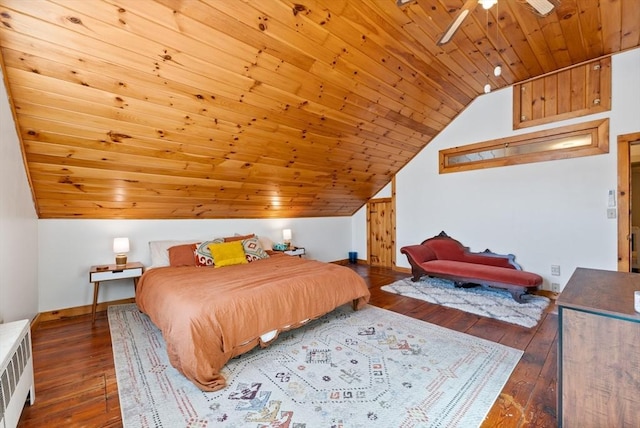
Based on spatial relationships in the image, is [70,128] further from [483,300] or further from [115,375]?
[483,300]

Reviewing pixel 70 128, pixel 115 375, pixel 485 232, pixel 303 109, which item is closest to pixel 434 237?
pixel 485 232

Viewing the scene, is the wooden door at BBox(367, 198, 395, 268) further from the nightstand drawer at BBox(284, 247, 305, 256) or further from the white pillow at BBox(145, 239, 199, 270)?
the white pillow at BBox(145, 239, 199, 270)

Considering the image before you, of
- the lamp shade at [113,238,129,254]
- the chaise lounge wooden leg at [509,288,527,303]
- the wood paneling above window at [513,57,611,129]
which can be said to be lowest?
the chaise lounge wooden leg at [509,288,527,303]

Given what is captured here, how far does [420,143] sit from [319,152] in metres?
2.10

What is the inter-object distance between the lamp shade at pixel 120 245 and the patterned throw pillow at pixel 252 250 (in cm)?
137

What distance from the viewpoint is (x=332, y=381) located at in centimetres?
190

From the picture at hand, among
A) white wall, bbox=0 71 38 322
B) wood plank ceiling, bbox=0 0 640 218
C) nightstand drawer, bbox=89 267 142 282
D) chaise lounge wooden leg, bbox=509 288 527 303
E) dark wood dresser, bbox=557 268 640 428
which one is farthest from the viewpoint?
chaise lounge wooden leg, bbox=509 288 527 303

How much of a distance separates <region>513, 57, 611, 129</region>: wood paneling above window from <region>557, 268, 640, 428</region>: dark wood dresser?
10.5 feet

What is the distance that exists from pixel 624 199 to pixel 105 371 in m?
5.43

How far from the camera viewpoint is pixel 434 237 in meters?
4.77

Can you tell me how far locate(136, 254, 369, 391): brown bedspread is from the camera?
1.86m

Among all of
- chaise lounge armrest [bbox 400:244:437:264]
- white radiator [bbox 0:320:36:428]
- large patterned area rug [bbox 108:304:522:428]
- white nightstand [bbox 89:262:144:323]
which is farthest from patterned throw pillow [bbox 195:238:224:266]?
chaise lounge armrest [bbox 400:244:437:264]

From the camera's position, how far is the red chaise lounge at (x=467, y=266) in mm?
3355

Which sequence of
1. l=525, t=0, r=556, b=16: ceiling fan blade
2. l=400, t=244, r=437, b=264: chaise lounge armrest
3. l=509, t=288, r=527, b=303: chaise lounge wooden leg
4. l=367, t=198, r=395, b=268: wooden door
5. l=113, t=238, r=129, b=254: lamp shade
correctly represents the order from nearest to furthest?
l=525, t=0, r=556, b=16: ceiling fan blade < l=113, t=238, r=129, b=254: lamp shade < l=509, t=288, r=527, b=303: chaise lounge wooden leg < l=400, t=244, r=437, b=264: chaise lounge armrest < l=367, t=198, r=395, b=268: wooden door
